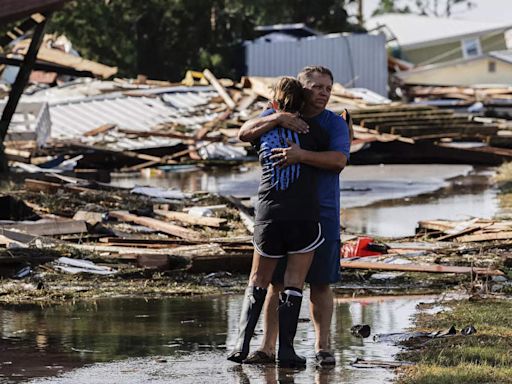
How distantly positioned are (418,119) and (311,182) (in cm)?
2631

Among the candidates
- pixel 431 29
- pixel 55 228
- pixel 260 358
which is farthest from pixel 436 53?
pixel 260 358

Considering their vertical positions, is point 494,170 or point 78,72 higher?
point 78,72

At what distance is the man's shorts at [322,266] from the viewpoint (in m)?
7.85

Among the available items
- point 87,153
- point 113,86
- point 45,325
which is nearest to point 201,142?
point 87,153

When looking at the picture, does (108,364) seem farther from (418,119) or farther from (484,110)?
(484,110)

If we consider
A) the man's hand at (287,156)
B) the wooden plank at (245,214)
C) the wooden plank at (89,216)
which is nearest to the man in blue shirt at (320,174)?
the man's hand at (287,156)

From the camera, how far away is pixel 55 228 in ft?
45.8

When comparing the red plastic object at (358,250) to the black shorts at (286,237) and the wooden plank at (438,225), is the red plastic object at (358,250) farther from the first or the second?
the black shorts at (286,237)

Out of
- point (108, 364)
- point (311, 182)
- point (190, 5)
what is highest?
point (190, 5)

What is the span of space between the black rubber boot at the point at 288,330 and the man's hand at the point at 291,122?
3.25ft

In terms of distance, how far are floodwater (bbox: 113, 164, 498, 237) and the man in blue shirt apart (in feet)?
27.5

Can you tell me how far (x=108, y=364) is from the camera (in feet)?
25.5

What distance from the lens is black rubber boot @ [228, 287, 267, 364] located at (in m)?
7.78

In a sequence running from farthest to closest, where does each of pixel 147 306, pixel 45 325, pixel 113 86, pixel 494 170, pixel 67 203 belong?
pixel 113 86
pixel 494 170
pixel 67 203
pixel 147 306
pixel 45 325
